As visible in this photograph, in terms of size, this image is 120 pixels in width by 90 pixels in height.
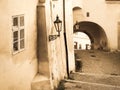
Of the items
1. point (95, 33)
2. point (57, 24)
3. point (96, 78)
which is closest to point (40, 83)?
point (57, 24)

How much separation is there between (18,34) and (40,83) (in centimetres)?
200

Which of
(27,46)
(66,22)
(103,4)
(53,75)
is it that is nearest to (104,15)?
(103,4)

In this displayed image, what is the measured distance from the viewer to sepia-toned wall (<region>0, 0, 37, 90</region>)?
21.5ft

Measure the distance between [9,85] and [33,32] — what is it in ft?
7.20

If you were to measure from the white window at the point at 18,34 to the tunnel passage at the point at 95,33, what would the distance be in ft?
36.9

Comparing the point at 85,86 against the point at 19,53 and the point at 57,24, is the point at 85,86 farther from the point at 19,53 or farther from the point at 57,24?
the point at 19,53

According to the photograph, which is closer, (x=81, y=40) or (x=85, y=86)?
(x=85, y=86)

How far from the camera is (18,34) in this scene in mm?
7445

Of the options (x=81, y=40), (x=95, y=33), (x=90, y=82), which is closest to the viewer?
(x=90, y=82)

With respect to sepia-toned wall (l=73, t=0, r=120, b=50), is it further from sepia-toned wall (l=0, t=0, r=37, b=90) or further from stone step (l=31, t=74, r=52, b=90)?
sepia-toned wall (l=0, t=0, r=37, b=90)

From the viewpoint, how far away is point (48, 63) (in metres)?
9.13

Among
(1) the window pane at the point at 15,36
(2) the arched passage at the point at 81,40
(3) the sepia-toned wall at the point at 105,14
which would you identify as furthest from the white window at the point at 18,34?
(2) the arched passage at the point at 81,40

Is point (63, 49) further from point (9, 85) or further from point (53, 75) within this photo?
point (9, 85)

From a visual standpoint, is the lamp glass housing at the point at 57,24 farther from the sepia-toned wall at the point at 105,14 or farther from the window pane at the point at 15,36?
the sepia-toned wall at the point at 105,14
